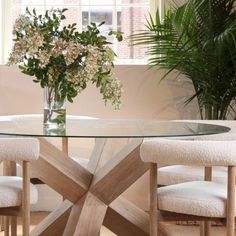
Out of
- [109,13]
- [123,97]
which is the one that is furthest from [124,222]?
[109,13]

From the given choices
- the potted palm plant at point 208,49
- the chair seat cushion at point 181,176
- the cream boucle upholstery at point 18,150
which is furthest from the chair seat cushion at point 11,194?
the potted palm plant at point 208,49

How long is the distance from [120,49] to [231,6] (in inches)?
49.0

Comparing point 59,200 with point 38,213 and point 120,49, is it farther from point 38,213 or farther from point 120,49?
point 120,49

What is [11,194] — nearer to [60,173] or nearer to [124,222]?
[60,173]

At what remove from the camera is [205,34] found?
4.37 m

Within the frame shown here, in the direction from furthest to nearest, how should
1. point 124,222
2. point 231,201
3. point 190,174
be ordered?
point 190,174
point 124,222
point 231,201

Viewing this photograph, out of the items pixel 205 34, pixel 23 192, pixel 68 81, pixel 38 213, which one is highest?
pixel 205 34

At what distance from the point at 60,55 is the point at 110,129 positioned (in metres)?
0.48

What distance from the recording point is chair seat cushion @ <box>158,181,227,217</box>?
2844 mm

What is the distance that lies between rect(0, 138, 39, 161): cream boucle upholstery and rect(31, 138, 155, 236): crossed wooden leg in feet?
1.32

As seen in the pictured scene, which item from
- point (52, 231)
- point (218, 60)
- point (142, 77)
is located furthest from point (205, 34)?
point (52, 231)

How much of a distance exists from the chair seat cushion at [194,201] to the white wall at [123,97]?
6.98ft

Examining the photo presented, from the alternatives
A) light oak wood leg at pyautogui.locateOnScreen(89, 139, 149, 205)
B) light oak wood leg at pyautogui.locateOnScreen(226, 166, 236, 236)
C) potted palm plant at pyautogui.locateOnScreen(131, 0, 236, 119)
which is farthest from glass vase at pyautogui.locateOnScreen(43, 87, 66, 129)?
potted palm plant at pyautogui.locateOnScreen(131, 0, 236, 119)

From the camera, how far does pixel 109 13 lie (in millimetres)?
5379
